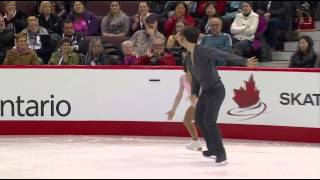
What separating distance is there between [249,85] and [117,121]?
1.87m

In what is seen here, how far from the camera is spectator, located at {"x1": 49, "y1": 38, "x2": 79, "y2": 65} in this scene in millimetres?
10531

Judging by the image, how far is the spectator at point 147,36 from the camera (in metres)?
11.1

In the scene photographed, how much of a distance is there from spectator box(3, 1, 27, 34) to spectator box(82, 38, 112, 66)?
1.69 metres

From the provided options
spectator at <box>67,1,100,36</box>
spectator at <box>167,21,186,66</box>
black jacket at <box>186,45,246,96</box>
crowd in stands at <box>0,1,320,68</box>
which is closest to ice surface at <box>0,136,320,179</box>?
black jacket at <box>186,45,246,96</box>

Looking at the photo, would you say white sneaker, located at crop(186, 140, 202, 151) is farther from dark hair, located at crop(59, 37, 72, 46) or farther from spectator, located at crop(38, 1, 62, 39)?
spectator, located at crop(38, 1, 62, 39)

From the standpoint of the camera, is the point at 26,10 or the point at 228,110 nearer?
the point at 228,110

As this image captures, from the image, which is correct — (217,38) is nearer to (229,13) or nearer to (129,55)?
(129,55)

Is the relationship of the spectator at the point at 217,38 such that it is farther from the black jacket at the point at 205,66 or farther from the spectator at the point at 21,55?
the black jacket at the point at 205,66

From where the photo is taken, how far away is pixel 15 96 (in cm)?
981

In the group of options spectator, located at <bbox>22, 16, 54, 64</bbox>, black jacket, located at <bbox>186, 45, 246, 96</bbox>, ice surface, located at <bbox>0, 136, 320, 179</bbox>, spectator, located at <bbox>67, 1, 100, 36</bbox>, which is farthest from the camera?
spectator, located at <bbox>67, 1, 100, 36</bbox>

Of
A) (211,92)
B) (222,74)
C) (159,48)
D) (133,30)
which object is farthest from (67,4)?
(211,92)

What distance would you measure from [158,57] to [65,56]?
1367 mm

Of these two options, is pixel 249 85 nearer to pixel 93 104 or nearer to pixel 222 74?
pixel 222 74

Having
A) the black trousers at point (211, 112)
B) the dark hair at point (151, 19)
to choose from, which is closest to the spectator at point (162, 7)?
the dark hair at point (151, 19)
